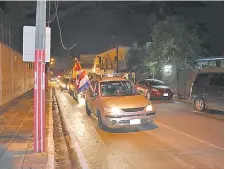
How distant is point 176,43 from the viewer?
26547 mm

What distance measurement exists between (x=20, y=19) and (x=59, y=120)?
1866 cm

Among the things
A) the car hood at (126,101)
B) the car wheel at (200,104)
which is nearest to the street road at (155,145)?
the car hood at (126,101)

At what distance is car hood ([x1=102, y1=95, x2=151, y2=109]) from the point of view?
1047 cm

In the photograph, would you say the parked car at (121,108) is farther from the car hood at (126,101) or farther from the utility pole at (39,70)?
the utility pole at (39,70)

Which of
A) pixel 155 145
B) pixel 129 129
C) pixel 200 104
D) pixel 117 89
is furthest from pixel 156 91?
pixel 155 145

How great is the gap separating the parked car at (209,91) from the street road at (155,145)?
1352 millimetres

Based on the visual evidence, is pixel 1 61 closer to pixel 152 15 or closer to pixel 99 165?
pixel 99 165

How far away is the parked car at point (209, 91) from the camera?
46.2 feet

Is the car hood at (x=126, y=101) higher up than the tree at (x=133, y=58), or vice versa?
the tree at (x=133, y=58)

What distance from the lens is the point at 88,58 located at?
356 ft

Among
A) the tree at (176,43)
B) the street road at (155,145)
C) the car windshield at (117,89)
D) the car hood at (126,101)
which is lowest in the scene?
the street road at (155,145)

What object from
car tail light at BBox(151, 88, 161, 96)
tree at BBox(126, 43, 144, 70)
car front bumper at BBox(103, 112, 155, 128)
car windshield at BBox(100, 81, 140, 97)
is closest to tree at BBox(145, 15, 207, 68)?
car tail light at BBox(151, 88, 161, 96)

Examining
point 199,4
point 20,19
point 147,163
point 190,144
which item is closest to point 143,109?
point 190,144

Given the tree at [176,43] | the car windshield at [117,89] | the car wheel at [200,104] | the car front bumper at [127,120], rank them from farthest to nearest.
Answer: the tree at [176,43] < the car wheel at [200,104] < the car windshield at [117,89] < the car front bumper at [127,120]
